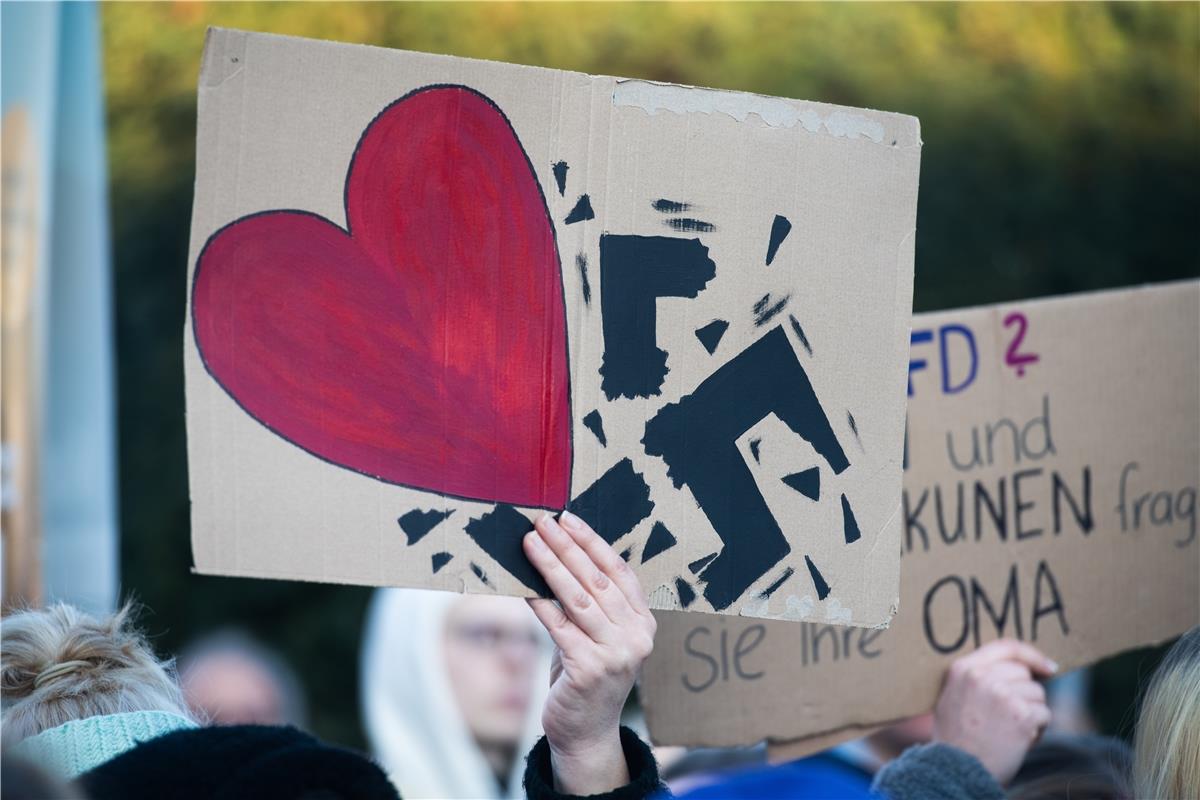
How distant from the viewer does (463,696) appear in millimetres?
2836

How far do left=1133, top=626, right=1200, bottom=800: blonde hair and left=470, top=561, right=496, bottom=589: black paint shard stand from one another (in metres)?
0.78

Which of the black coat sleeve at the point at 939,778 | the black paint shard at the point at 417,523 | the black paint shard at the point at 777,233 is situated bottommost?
the black coat sleeve at the point at 939,778

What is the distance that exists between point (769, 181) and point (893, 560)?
43cm

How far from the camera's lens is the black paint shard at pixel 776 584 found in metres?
1.31

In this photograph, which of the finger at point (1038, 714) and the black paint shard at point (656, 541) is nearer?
the black paint shard at point (656, 541)

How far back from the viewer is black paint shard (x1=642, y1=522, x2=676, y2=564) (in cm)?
129

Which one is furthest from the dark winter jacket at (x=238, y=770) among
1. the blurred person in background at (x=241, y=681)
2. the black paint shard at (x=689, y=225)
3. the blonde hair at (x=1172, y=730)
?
the blurred person in background at (x=241, y=681)

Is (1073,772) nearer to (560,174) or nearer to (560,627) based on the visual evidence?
(560,627)

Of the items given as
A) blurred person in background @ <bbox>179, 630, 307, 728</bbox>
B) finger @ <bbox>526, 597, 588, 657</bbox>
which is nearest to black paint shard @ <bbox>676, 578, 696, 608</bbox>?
finger @ <bbox>526, 597, 588, 657</bbox>

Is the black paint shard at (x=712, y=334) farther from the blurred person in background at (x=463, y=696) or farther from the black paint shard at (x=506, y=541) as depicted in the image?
the blurred person in background at (x=463, y=696)

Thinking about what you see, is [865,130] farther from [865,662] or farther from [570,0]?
[570,0]

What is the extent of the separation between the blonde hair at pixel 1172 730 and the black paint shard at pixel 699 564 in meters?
0.56

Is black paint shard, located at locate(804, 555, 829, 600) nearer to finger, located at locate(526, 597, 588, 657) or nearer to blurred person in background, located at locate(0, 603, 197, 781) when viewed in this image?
finger, located at locate(526, 597, 588, 657)

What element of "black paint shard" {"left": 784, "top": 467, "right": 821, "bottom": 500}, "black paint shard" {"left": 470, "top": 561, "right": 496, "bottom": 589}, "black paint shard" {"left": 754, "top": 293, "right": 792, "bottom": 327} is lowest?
"black paint shard" {"left": 470, "top": 561, "right": 496, "bottom": 589}
